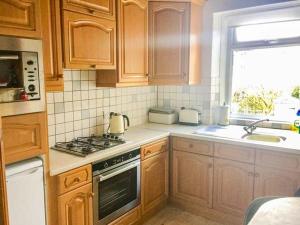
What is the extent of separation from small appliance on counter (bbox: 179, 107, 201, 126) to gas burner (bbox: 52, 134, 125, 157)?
3.31 feet

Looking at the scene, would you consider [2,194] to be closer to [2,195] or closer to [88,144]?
[2,195]

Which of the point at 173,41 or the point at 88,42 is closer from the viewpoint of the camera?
the point at 88,42

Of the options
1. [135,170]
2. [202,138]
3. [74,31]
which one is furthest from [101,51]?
[202,138]

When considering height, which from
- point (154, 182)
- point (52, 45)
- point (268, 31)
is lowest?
point (154, 182)

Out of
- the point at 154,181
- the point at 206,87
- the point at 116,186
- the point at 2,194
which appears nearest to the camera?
the point at 2,194

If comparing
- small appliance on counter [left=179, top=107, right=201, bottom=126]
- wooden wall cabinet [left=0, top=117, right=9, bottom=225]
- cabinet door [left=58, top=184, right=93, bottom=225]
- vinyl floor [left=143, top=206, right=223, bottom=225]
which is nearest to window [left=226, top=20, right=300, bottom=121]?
small appliance on counter [left=179, top=107, right=201, bottom=126]

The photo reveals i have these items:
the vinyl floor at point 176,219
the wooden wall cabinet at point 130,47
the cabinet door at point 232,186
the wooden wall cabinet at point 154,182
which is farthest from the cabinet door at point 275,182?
the wooden wall cabinet at point 130,47

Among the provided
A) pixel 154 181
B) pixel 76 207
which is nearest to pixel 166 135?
pixel 154 181

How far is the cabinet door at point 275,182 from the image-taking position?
2.19 m

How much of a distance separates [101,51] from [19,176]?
1.19 metres

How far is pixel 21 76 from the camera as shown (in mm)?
1509

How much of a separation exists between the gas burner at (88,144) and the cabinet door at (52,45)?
0.51 m

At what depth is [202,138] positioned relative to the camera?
103 inches

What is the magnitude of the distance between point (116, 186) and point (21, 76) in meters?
1.19
